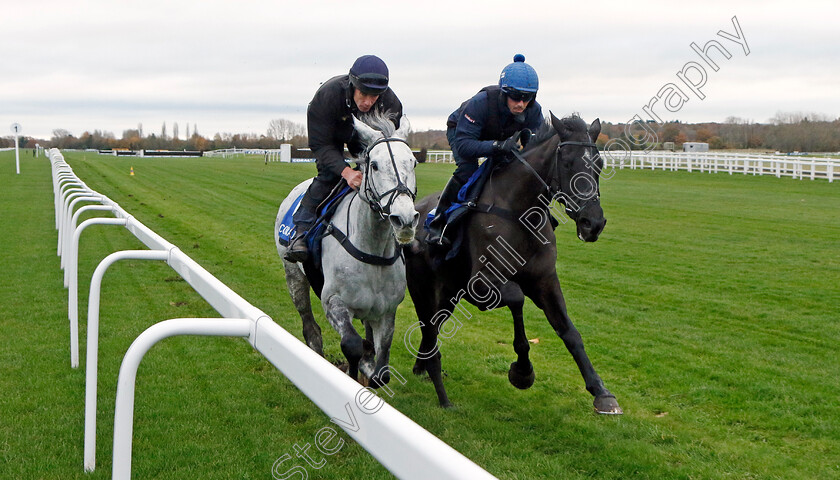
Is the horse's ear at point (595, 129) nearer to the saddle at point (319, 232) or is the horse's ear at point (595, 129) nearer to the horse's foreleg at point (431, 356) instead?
the saddle at point (319, 232)

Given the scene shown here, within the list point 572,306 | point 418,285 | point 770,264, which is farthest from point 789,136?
point 418,285

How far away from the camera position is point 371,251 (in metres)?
4.46

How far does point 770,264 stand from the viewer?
10727 mm

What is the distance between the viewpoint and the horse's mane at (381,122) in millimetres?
4293

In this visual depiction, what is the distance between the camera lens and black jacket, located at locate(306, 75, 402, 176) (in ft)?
15.9

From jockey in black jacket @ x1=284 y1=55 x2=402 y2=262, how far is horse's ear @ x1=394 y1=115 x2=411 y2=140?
13 centimetres

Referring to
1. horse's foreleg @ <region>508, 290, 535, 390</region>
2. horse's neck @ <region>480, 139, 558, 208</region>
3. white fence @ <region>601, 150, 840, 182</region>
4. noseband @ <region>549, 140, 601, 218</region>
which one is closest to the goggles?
horse's neck @ <region>480, 139, 558, 208</region>

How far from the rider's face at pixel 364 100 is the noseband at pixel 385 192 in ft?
1.70

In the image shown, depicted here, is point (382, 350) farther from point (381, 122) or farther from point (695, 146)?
point (695, 146)

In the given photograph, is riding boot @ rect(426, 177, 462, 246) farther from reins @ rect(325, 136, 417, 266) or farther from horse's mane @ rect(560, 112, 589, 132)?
horse's mane @ rect(560, 112, 589, 132)

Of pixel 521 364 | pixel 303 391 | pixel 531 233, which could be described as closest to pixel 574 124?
pixel 531 233

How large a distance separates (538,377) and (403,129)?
7.84 ft

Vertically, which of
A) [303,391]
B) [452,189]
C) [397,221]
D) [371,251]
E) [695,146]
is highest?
[695,146]

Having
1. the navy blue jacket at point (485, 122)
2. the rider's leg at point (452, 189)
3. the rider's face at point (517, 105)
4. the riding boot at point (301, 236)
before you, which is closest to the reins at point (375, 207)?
the riding boot at point (301, 236)
